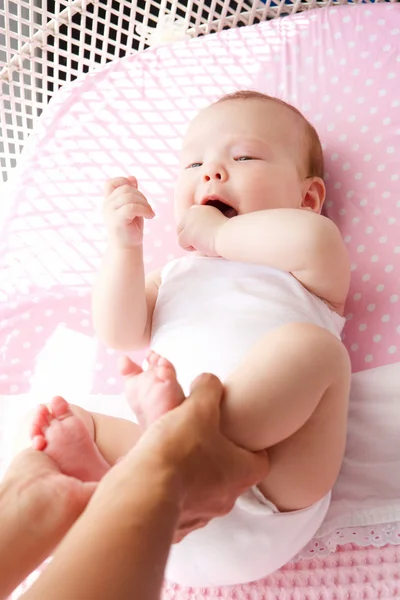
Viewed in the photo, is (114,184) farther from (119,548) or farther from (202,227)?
(119,548)

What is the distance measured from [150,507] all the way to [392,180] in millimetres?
785

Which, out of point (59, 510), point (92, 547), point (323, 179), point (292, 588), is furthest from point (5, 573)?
point (323, 179)

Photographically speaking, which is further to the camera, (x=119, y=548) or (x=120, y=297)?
(x=120, y=297)

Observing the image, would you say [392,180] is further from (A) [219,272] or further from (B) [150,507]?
(B) [150,507]

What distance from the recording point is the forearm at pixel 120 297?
0.89 meters

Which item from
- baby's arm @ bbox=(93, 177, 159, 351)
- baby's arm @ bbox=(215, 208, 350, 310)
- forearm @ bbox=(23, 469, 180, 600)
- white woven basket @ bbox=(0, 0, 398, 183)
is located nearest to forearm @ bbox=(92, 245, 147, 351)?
baby's arm @ bbox=(93, 177, 159, 351)

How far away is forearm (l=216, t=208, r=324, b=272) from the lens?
2.80ft

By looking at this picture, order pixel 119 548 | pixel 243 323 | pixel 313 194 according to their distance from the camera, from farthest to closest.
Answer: pixel 313 194
pixel 243 323
pixel 119 548

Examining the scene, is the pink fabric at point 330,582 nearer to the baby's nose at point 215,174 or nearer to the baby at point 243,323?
the baby at point 243,323

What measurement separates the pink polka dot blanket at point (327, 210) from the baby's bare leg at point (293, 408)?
6.3 inches

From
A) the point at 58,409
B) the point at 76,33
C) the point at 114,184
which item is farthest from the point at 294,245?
the point at 76,33

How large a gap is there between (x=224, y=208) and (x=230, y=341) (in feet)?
0.85

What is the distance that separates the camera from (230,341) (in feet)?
2.63

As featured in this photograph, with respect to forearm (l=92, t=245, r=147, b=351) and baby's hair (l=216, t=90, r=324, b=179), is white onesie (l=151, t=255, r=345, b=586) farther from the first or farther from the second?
baby's hair (l=216, t=90, r=324, b=179)
